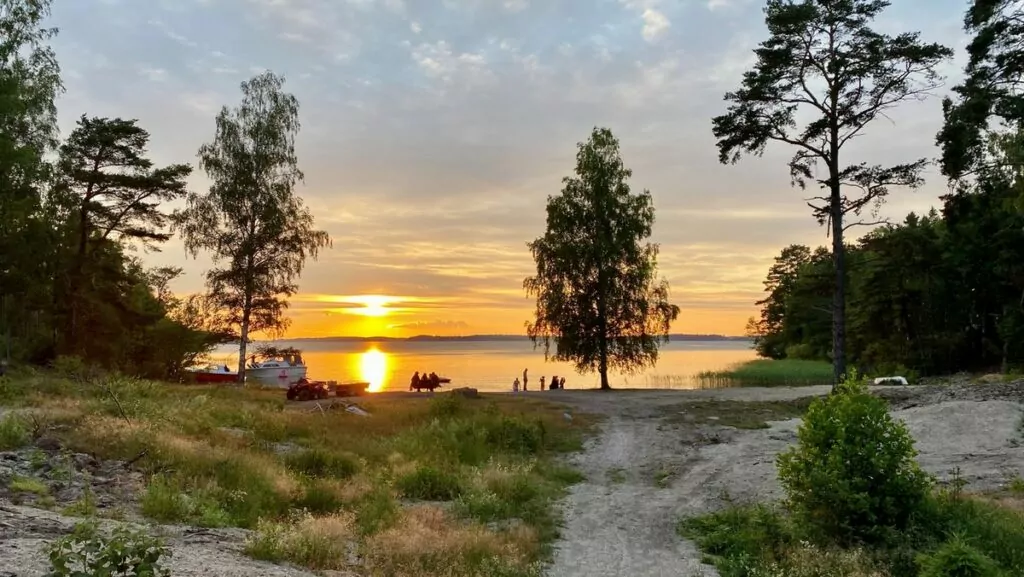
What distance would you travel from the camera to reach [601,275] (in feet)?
113

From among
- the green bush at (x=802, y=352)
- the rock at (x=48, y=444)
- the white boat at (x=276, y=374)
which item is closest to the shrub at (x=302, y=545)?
the rock at (x=48, y=444)

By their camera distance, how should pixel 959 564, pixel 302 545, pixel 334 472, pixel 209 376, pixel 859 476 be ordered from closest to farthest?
pixel 959 564 < pixel 302 545 < pixel 859 476 < pixel 334 472 < pixel 209 376

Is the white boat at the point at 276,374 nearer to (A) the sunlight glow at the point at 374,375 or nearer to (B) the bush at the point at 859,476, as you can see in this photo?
(A) the sunlight glow at the point at 374,375

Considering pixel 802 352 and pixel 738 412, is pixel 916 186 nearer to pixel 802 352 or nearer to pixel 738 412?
pixel 738 412

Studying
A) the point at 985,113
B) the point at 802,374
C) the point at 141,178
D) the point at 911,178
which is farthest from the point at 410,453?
the point at 802,374

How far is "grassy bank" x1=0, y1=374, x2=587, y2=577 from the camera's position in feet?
25.7

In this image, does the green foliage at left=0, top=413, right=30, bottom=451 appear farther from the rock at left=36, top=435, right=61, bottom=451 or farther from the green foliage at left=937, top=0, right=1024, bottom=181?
the green foliage at left=937, top=0, right=1024, bottom=181

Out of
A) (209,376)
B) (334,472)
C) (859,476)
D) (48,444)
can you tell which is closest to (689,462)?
(859,476)

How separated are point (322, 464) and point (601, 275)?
24.1m

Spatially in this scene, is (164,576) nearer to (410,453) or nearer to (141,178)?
(410,453)

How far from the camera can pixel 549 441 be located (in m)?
18.0

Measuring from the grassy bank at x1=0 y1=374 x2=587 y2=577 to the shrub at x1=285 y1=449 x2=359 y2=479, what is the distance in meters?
0.03

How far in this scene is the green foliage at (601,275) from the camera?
34688 mm

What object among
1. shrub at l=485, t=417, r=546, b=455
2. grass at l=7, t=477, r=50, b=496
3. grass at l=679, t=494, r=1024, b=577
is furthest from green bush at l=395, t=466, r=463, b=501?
grass at l=7, t=477, r=50, b=496
